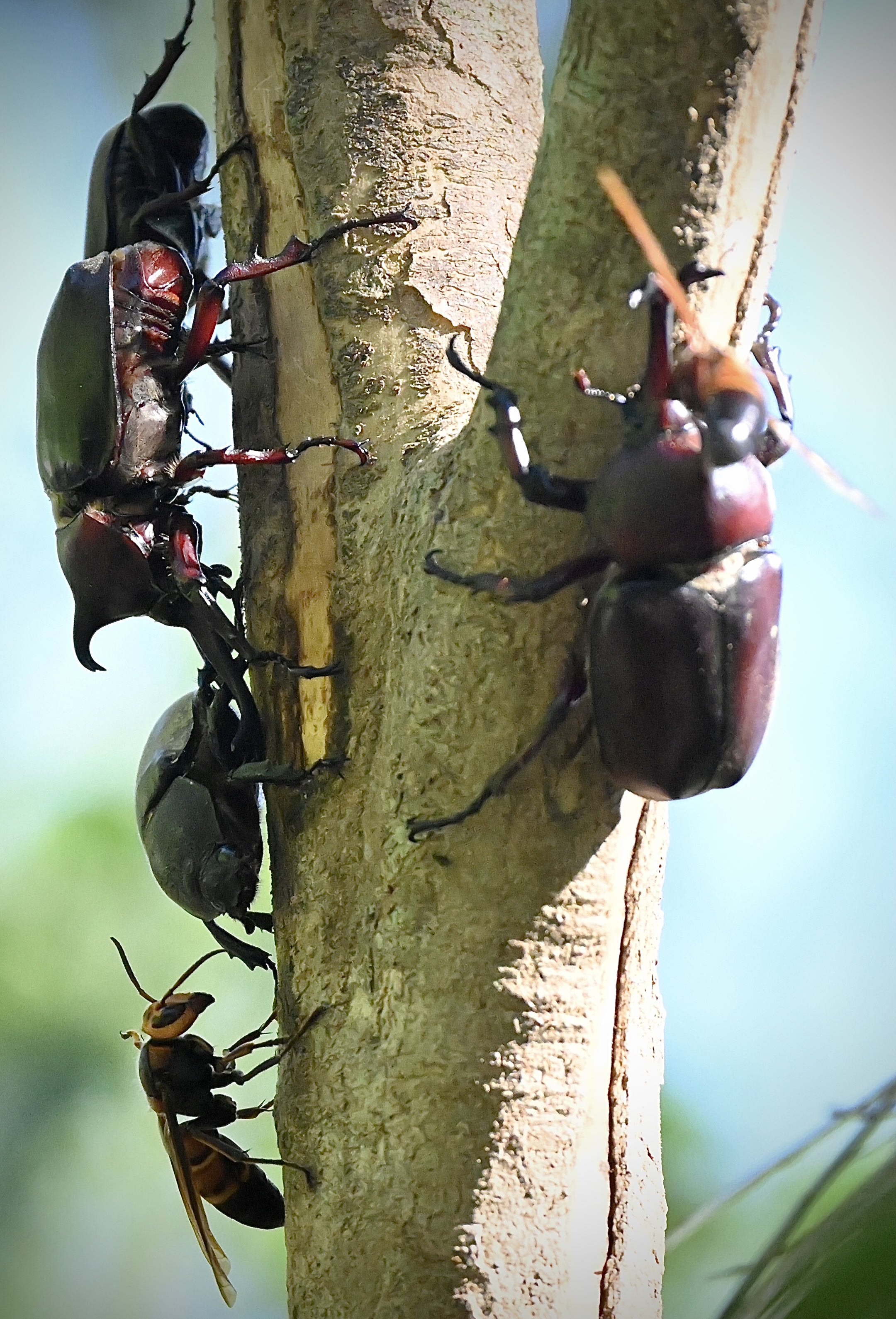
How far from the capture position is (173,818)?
79.6 inches

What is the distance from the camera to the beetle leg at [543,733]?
1340 mm

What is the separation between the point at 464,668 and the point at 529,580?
0.40ft

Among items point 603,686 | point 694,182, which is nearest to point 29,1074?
point 603,686

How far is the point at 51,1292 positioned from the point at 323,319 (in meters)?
2.86

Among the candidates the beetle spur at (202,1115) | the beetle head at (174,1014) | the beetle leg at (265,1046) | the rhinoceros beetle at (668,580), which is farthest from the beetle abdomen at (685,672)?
the beetle head at (174,1014)

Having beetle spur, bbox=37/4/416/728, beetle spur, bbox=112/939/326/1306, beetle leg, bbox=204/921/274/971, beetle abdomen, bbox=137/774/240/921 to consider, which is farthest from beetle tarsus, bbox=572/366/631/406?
beetle spur, bbox=112/939/326/1306

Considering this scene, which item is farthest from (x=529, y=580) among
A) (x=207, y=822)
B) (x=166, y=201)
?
(x=166, y=201)

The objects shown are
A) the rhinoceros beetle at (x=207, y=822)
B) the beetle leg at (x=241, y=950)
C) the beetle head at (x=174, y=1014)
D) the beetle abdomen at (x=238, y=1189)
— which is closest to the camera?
the rhinoceros beetle at (x=207, y=822)

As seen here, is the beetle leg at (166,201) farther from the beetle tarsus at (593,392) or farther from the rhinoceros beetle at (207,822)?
the beetle tarsus at (593,392)

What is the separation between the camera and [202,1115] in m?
2.27

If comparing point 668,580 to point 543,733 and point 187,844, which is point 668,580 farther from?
point 187,844

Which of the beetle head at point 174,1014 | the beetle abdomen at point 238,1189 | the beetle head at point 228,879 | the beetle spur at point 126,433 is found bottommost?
the beetle abdomen at point 238,1189

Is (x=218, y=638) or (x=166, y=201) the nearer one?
(x=218, y=638)

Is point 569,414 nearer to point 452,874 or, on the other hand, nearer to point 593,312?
point 593,312
